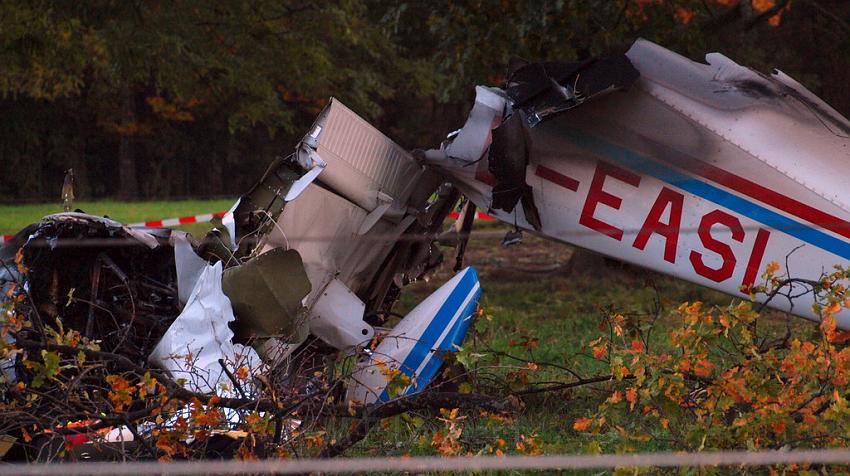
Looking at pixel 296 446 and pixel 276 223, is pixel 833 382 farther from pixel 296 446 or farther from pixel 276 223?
pixel 276 223

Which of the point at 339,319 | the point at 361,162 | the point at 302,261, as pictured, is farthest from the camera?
the point at 361,162

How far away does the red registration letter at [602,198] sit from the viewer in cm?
575

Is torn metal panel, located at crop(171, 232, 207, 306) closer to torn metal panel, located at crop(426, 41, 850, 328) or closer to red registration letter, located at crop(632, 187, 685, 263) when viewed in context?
torn metal panel, located at crop(426, 41, 850, 328)

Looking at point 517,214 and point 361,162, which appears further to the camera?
point 361,162

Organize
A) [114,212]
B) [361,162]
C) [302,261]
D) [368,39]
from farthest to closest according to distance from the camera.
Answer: [114,212] → [368,39] → [361,162] → [302,261]

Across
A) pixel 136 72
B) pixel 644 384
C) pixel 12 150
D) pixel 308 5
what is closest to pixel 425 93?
pixel 308 5

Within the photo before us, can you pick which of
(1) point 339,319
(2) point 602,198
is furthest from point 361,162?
(2) point 602,198

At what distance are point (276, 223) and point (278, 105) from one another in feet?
36.7

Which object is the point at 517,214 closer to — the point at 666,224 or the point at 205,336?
the point at 666,224

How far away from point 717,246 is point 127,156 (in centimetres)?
2946

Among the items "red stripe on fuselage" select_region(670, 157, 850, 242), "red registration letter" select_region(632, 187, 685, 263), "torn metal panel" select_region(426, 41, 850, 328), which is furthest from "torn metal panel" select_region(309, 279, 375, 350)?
"red stripe on fuselage" select_region(670, 157, 850, 242)

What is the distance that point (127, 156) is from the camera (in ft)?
109

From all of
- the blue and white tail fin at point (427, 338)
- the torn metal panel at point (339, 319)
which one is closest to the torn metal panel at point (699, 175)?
the blue and white tail fin at point (427, 338)

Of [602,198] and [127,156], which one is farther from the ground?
[602,198]
